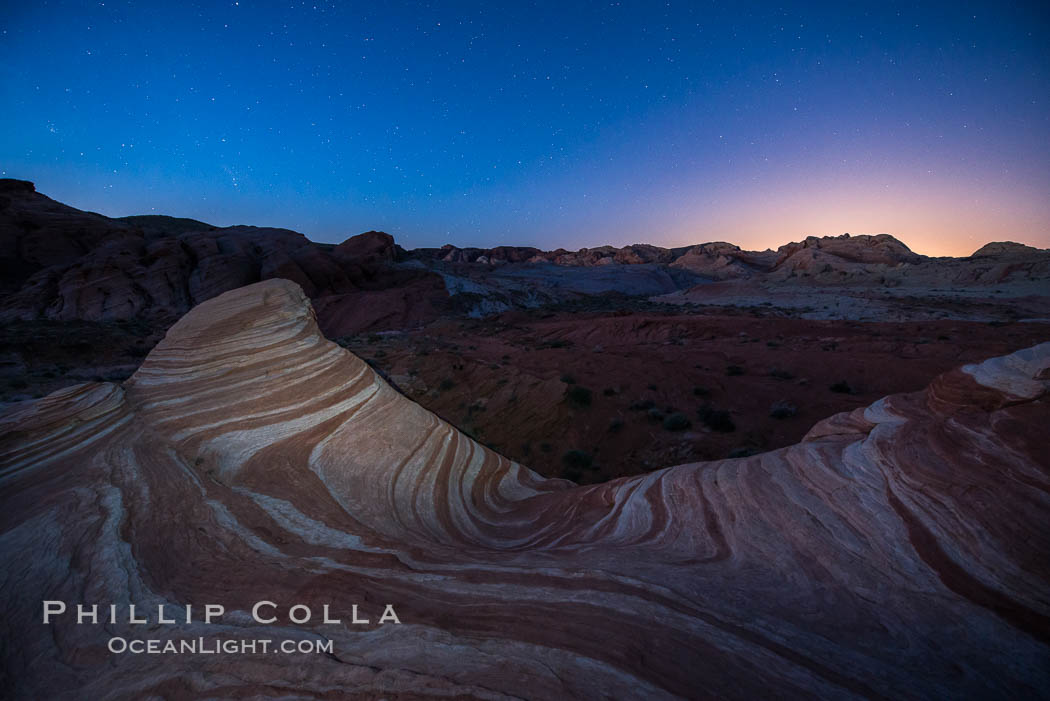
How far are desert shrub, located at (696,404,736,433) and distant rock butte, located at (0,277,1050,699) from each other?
649 cm

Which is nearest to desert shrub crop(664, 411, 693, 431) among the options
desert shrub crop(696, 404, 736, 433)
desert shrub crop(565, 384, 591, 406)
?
desert shrub crop(696, 404, 736, 433)

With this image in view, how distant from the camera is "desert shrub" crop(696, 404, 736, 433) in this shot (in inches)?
414

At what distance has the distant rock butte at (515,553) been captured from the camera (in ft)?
6.20

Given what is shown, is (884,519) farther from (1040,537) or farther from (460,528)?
(460,528)

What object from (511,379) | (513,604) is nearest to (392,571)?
(513,604)

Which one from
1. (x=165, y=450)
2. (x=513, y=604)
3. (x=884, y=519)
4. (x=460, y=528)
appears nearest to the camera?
(x=513, y=604)

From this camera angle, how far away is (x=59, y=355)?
19016 mm

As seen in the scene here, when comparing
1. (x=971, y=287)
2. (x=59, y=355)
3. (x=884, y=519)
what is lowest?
(x=59, y=355)

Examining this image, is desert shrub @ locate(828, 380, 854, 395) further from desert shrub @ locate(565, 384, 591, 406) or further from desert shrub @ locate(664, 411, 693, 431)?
desert shrub @ locate(565, 384, 591, 406)

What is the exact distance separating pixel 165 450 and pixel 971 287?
57410 millimetres

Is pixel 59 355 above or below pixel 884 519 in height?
below

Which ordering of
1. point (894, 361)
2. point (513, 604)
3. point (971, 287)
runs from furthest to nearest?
point (971, 287) < point (894, 361) < point (513, 604)

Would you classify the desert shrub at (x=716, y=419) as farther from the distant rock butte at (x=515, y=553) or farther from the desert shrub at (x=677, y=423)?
the distant rock butte at (x=515, y=553)

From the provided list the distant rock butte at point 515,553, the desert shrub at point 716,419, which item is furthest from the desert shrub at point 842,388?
the distant rock butte at point 515,553
